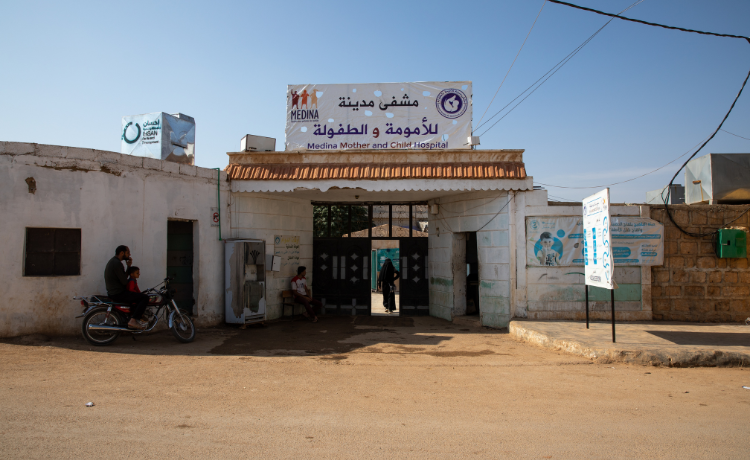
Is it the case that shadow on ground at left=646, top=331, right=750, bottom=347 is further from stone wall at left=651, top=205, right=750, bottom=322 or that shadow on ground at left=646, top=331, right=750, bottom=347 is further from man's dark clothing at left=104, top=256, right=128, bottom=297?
man's dark clothing at left=104, top=256, right=128, bottom=297

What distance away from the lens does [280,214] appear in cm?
1152

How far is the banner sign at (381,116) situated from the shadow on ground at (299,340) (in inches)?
165

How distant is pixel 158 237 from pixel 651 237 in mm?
10153

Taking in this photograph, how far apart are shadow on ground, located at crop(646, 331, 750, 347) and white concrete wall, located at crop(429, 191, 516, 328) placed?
113 inches

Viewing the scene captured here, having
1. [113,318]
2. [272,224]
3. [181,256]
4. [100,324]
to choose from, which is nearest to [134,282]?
[113,318]

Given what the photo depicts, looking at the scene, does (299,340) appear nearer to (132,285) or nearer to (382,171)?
(132,285)

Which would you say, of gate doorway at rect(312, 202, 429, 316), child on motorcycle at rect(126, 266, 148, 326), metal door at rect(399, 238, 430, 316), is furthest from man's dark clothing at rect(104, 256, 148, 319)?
metal door at rect(399, 238, 430, 316)

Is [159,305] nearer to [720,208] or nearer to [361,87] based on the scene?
[361,87]

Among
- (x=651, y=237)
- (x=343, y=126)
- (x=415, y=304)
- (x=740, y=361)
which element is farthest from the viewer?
(x=415, y=304)

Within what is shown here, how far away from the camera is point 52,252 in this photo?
775 centimetres

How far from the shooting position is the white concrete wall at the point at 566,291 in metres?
9.57

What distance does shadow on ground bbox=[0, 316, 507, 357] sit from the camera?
291 inches

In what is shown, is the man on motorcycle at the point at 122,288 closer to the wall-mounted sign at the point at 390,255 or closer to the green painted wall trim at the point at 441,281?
the green painted wall trim at the point at 441,281

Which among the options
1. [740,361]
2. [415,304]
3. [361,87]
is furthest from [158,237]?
[740,361]
